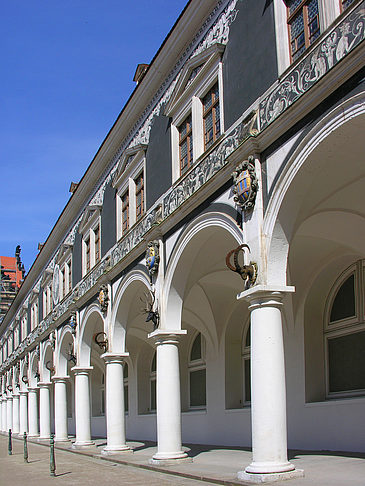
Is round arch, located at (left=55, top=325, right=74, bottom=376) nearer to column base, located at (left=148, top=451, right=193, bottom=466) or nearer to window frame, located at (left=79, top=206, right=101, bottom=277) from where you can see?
window frame, located at (left=79, top=206, right=101, bottom=277)

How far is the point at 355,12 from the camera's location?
8.50 meters

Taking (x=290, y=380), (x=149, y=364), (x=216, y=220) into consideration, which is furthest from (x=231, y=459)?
(x=149, y=364)

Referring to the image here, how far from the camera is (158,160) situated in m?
16.6

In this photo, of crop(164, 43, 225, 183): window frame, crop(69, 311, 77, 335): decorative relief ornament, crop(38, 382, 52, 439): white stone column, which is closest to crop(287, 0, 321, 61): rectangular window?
crop(164, 43, 225, 183): window frame

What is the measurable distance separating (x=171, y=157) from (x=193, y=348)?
924cm

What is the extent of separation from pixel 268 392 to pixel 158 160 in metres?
8.16

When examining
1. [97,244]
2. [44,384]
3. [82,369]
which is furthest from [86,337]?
[44,384]

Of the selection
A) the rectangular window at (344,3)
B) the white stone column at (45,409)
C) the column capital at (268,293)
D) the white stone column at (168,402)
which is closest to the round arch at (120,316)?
the white stone column at (168,402)

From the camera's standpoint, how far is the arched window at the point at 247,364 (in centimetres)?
1972

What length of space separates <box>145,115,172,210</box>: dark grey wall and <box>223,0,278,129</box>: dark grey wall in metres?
3.56

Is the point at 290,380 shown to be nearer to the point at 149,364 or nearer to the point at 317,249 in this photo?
the point at 317,249

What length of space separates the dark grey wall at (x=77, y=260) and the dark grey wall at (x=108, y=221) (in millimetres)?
3937

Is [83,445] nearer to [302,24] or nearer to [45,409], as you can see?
[45,409]

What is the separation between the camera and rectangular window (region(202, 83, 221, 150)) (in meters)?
13.4
